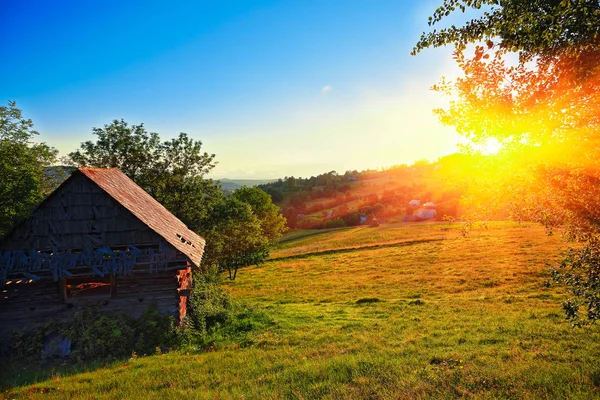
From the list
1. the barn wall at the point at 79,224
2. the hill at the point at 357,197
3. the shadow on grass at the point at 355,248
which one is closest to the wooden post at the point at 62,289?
the barn wall at the point at 79,224

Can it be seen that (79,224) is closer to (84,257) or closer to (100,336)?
(84,257)

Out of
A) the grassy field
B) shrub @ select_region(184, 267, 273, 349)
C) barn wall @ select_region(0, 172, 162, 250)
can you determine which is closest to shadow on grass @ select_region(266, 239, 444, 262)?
the grassy field

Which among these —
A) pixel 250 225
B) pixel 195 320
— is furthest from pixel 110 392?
pixel 250 225

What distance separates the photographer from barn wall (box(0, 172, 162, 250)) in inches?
556

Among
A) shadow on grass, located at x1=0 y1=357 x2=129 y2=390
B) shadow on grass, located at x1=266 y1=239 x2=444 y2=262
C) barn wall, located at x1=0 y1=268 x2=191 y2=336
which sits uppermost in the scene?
barn wall, located at x1=0 y1=268 x2=191 y2=336

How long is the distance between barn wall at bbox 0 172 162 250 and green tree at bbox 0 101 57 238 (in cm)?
802

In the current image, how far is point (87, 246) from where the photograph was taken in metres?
14.2

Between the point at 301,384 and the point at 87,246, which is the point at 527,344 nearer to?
the point at 301,384

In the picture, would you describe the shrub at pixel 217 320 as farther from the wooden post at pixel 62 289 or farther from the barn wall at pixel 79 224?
the wooden post at pixel 62 289

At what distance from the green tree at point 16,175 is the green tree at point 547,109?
24.6m

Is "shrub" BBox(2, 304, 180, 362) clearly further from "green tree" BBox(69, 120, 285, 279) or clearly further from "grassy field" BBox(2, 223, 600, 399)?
"green tree" BBox(69, 120, 285, 279)

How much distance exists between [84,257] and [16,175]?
11746 mm

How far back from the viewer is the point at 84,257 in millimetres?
14078

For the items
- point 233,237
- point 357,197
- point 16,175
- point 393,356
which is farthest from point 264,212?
point 357,197
